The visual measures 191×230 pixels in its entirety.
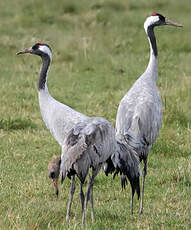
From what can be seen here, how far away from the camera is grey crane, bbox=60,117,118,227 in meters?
3.86

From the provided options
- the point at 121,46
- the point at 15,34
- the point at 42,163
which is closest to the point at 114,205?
the point at 42,163

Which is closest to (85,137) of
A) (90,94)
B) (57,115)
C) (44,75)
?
(57,115)

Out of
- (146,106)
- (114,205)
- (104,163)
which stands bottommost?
(114,205)

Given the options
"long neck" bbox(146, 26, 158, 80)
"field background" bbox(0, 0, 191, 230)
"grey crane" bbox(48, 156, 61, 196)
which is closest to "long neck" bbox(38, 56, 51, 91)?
"grey crane" bbox(48, 156, 61, 196)

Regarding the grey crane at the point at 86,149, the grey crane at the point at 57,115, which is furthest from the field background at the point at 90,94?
the grey crane at the point at 57,115

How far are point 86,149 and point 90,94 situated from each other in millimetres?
4418

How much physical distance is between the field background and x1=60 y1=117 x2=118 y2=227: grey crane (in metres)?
0.43

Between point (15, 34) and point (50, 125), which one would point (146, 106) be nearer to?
point (50, 125)

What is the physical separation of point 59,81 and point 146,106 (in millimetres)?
4271

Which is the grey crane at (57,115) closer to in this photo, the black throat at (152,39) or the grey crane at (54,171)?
the grey crane at (54,171)

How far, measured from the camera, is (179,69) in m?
9.63

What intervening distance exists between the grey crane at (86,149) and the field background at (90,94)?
1.42 feet

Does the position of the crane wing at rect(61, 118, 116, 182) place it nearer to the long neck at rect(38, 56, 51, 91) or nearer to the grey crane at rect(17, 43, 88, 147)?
the grey crane at rect(17, 43, 88, 147)

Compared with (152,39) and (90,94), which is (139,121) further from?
(90,94)
